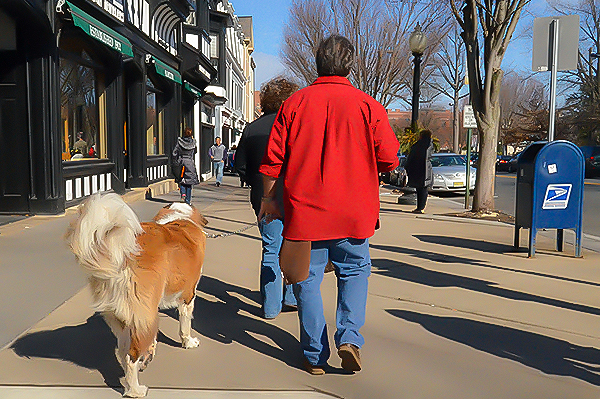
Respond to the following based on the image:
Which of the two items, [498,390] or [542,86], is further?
[542,86]

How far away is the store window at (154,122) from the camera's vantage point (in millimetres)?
17345

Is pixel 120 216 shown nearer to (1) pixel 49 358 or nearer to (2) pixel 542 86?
(1) pixel 49 358

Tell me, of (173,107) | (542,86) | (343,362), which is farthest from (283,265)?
(542,86)

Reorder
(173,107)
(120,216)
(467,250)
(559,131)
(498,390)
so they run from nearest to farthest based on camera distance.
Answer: (120,216)
(498,390)
(467,250)
(173,107)
(559,131)

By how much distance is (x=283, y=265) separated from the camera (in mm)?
3631

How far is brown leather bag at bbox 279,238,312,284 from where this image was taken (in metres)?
3.57

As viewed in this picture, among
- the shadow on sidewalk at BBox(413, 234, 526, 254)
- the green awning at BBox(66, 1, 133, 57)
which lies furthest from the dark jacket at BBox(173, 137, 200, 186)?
the shadow on sidewalk at BBox(413, 234, 526, 254)

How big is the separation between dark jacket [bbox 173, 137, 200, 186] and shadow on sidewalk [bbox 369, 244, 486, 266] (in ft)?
18.7

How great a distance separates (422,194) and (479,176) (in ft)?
4.75

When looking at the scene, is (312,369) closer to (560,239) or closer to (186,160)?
(560,239)

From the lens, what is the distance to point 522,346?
427cm

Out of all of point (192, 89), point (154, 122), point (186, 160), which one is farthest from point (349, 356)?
point (192, 89)

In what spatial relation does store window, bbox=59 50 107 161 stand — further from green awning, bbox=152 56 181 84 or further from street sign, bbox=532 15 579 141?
street sign, bbox=532 15 579 141

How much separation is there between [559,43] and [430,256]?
303cm
